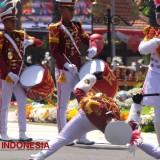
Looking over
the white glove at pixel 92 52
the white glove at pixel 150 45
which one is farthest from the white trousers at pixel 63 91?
the white glove at pixel 150 45

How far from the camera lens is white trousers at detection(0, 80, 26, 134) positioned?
1130 centimetres

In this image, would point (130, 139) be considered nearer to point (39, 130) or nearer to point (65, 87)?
point (65, 87)

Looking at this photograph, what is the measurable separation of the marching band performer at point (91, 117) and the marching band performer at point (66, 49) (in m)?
2.29

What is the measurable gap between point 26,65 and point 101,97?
3037mm

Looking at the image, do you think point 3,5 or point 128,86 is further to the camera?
point 128,86

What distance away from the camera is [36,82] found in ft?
36.5

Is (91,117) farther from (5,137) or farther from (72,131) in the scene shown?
(5,137)

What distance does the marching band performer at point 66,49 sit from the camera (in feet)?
35.7

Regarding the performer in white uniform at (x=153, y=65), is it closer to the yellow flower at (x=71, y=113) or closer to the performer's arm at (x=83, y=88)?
the performer's arm at (x=83, y=88)

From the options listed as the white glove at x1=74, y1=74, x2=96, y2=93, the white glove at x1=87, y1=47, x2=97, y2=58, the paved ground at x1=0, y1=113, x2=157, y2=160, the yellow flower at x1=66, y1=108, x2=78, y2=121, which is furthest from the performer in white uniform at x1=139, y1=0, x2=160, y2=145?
the yellow flower at x1=66, y1=108, x2=78, y2=121

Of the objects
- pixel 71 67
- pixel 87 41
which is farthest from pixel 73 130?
pixel 87 41

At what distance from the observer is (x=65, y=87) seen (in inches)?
434

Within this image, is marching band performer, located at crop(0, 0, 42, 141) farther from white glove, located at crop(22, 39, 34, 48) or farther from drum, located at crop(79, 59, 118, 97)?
drum, located at crop(79, 59, 118, 97)

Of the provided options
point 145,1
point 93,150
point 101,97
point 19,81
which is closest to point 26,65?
point 19,81
